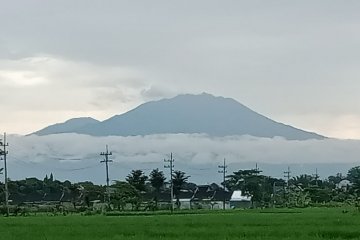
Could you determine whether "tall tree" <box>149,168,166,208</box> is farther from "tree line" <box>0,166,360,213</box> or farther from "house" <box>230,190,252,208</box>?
"house" <box>230,190,252,208</box>

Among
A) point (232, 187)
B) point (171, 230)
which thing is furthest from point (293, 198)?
point (171, 230)

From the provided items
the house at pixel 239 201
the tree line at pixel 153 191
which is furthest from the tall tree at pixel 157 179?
the house at pixel 239 201

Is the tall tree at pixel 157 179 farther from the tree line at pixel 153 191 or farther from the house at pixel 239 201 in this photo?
the house at pixel 239 201

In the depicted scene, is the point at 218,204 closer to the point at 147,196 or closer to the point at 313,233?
the point at 147,196

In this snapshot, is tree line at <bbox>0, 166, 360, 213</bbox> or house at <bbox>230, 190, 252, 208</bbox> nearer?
tree line at <bbox>0, 166, 360, 213</bbox>

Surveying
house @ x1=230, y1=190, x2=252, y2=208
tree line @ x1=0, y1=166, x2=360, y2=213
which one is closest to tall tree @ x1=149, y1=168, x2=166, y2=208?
tree line @ x1=0, y1=166, x2=360, y2=213

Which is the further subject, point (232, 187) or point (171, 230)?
point (232, 187)

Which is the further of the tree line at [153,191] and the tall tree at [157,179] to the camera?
the tall tree at [157,179]

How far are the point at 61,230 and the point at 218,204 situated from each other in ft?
153

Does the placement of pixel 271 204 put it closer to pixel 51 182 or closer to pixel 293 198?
pixel 293 198

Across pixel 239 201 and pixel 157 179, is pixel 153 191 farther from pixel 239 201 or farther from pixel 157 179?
pixel 239 201

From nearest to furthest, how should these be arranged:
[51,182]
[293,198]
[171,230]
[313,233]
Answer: [313,233]
[171,230]
[293,198]
[51,182]

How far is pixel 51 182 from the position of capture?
72750 mm

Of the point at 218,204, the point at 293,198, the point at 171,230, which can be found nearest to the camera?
the point at 171,230
